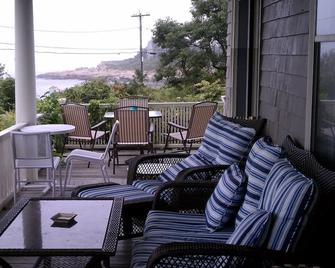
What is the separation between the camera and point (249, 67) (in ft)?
16.6

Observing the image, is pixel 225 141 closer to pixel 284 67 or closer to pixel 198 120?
pixel 284 67

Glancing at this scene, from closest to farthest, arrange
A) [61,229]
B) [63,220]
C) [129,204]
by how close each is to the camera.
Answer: [61,229] < [63,220] < [129,204]

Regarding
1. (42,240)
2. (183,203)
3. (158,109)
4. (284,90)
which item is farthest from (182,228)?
(158,109)

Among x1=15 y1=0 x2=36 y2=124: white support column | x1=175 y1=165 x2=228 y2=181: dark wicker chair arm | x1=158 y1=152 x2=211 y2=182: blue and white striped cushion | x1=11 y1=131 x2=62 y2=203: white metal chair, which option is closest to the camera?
x1=175 y1=165 x2=228 y2=181: dark wicker chair arm

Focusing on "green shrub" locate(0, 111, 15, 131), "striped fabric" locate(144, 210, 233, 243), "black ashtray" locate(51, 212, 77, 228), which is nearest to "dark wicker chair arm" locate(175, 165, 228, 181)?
"striped fabric" locate(144, 210, 233, 243)

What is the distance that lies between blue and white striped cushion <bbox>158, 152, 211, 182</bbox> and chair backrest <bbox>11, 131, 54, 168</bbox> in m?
1.31

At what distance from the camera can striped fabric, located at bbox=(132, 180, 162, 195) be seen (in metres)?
3.76

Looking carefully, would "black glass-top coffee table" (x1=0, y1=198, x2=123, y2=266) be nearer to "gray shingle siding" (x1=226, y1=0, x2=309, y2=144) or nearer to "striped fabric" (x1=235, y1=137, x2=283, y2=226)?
"striped fabric" (x1=235, y1=137, x2=283, y2=226)

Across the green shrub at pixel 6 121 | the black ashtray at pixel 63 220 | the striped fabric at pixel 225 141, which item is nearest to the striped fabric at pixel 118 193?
the striped fabric at pixel 225 141

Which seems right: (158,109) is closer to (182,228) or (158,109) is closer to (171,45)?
(182,228)

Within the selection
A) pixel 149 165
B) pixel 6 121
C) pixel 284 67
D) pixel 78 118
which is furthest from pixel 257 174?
pixel 6 121

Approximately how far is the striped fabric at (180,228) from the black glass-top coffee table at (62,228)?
21 centimetres

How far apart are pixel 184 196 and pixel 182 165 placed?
78 cm

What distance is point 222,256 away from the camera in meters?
2.05
